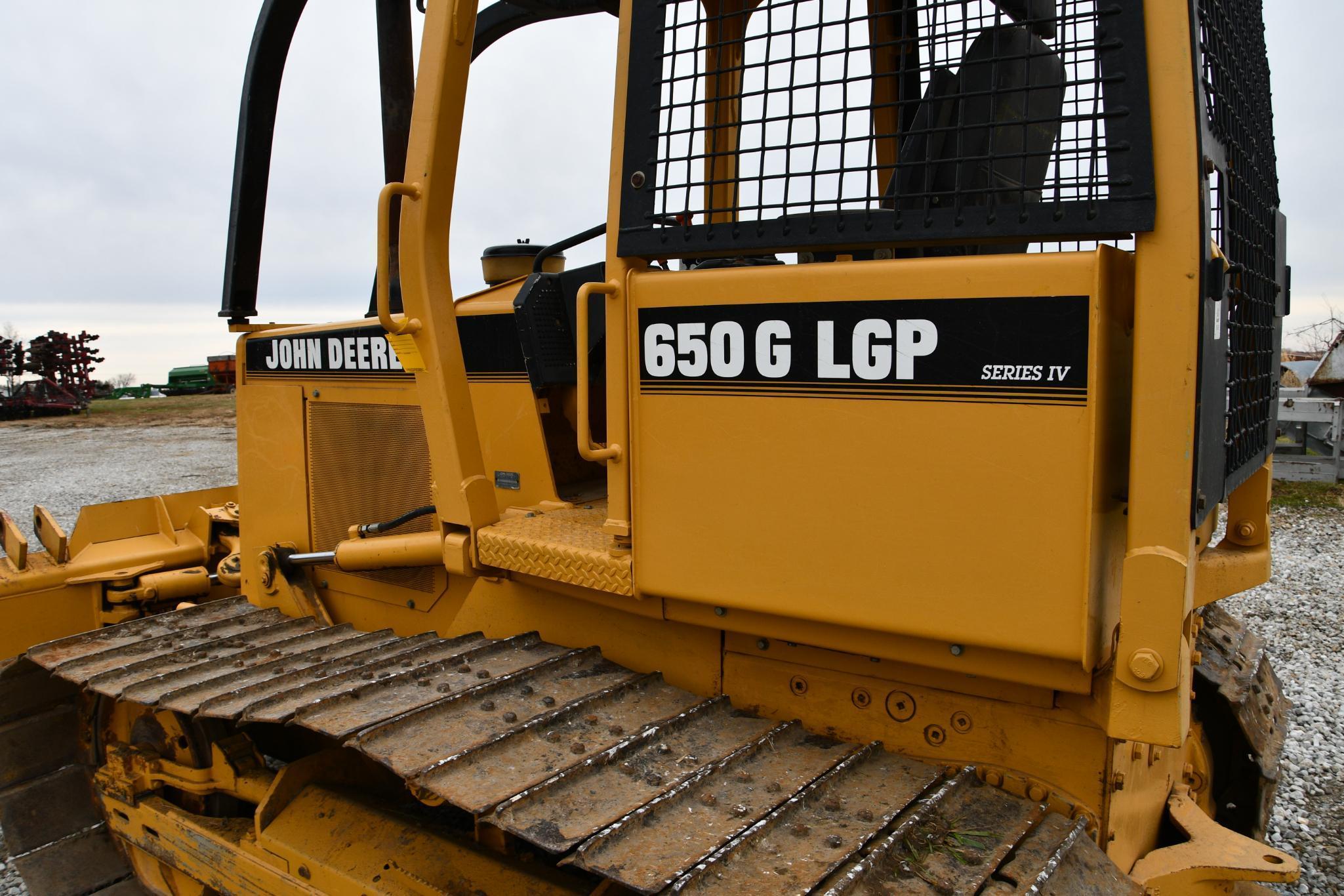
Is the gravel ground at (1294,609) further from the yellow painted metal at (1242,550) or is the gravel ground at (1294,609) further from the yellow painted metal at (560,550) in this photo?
the yellow painted metal at (560,550)

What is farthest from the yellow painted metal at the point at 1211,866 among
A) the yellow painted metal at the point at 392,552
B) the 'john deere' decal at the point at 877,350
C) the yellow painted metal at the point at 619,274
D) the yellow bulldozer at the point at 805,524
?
the yellow painted metal at the point at 392,552

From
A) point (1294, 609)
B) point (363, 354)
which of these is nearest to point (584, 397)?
point (363, 354)

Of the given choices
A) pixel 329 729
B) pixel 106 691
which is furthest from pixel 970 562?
pixel 106 691

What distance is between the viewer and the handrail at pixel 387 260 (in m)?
2.56

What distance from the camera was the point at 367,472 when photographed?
3.50m

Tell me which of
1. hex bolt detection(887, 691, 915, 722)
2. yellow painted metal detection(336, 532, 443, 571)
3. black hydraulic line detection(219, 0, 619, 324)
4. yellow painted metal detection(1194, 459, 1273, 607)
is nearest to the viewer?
hex bolt detection(887, 691, 915, 722)

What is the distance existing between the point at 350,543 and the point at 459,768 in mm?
1349

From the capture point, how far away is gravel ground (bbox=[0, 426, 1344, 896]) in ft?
13.1

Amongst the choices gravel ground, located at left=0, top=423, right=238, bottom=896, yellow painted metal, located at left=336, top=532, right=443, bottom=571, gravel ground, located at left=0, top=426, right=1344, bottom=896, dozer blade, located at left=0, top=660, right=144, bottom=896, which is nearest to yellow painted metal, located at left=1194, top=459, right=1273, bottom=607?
gravel ground, located at left=0, top=426, right=1344, bottom=896

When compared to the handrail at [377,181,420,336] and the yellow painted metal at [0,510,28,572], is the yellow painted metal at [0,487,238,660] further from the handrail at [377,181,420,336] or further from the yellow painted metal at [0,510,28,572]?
the handrail at [377,181,420,336]

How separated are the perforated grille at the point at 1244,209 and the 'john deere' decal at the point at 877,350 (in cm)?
49

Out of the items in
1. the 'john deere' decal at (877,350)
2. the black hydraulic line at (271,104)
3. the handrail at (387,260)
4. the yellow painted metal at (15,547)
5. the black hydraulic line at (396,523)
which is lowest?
the yellow painted metal at (15,547)

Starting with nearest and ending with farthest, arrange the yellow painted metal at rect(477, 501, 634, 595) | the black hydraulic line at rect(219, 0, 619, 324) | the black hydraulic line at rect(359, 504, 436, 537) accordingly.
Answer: the yellow painted metal at rect(477, 501, 634, 595) → the black hydraulic line at rect(359, 504, 436, 537) → the black hydraulic line at rect(219, 0, 619, 324)

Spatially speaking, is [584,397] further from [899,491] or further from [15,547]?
[15,547]
